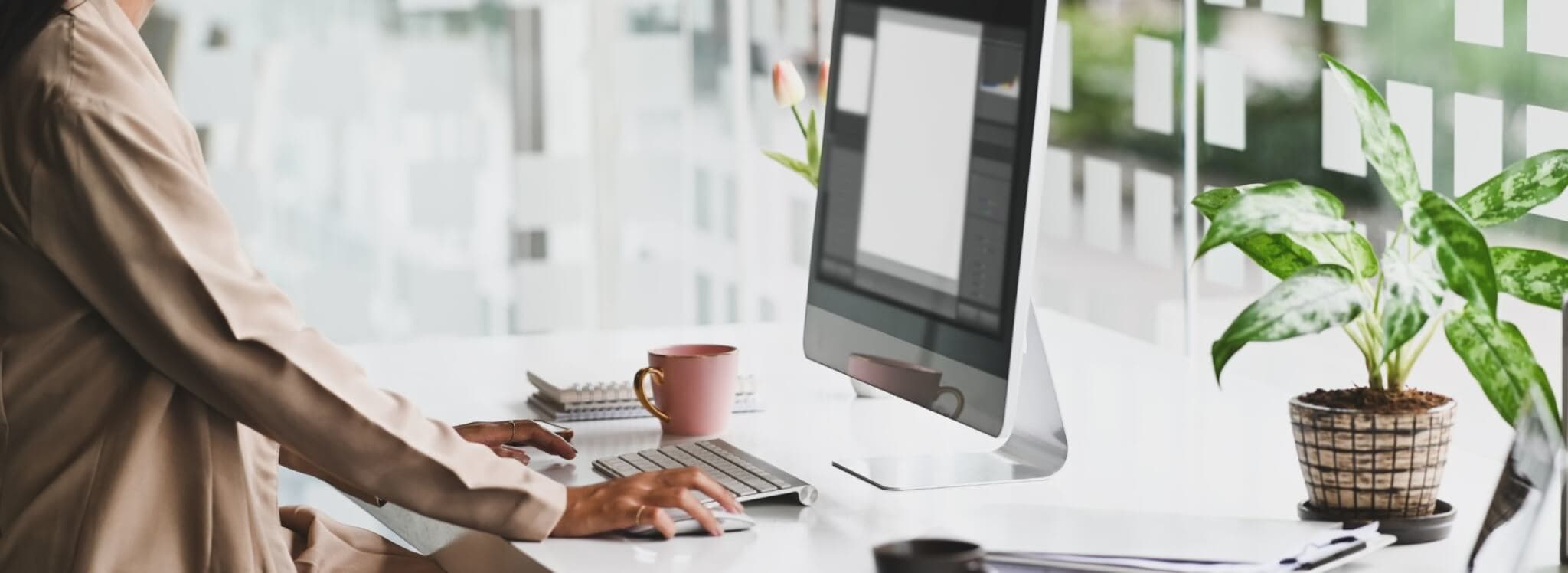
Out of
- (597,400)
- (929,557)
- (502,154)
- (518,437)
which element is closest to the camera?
(929,557)

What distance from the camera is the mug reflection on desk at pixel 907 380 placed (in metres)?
1.40

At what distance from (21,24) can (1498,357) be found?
104cm

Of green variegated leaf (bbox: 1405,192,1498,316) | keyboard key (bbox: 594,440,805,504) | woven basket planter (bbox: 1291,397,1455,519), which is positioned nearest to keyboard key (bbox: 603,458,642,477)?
keyboard key (bbox: 594,440,805,504)


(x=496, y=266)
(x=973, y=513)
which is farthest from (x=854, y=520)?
(x=496, y=266)

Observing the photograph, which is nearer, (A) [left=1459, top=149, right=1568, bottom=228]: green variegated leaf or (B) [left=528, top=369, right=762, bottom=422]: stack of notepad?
(A) [left=1459, top=149, right=1568, bottom=228]: green variegated leaf

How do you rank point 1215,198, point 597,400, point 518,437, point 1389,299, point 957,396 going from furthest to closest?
point 597,400 → point 518,437 → point 957,396 → point 1215,198 → point 1389,299

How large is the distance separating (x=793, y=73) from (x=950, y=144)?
441mm

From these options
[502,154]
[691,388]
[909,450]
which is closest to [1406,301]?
[909,450]

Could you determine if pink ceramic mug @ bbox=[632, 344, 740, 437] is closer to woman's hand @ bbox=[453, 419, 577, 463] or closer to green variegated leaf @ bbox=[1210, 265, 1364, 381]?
woman's hand @ bbox=[453, 419, 577, 463]

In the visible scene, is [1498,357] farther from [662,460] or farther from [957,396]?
[662,460]

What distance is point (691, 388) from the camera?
1.57 m

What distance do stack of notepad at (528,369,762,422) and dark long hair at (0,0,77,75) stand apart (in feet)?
2.08

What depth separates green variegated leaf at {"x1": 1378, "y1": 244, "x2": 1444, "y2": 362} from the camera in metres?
1.06

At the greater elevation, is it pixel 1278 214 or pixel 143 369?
pixel 1278 214
